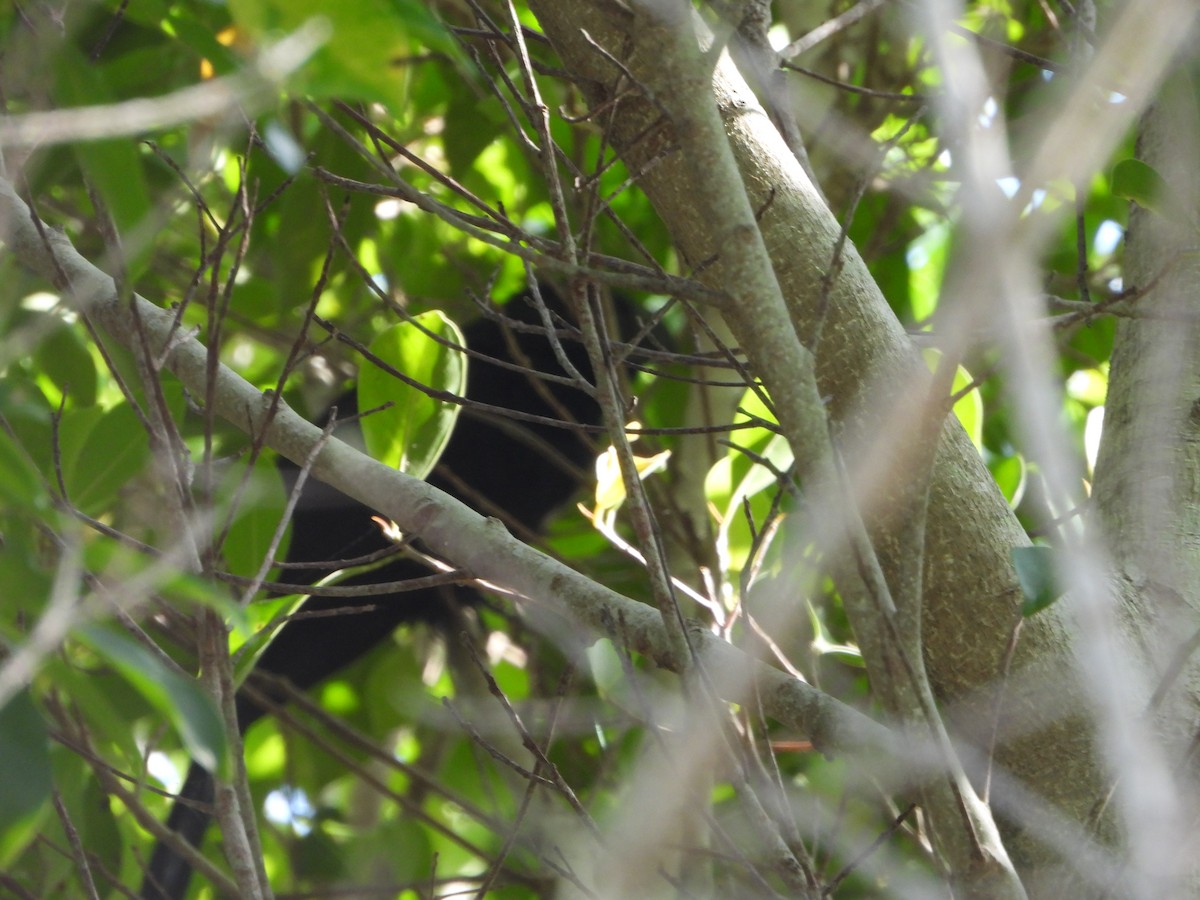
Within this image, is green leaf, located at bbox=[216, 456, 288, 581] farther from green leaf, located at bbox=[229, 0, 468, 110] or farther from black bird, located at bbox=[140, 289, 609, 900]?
green leaf, located at bbox=[229, 0, 468, 110]

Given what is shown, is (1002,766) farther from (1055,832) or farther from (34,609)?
(34,609)

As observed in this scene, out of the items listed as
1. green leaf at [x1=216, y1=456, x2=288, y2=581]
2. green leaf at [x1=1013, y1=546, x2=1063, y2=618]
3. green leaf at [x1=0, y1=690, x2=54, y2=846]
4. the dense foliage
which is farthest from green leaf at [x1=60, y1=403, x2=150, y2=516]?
green leaf at [x1=1013, y1=546, x2=1063, y2=618]

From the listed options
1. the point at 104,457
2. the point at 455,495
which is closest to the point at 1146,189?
the point at 104,457

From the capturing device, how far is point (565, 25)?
88cm

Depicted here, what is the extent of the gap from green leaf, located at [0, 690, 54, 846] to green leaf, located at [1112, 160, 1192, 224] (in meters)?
0.75

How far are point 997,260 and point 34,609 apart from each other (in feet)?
1.52

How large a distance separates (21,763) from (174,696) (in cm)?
10

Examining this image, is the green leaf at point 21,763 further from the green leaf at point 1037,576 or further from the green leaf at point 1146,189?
the green leaf at point 1146,189

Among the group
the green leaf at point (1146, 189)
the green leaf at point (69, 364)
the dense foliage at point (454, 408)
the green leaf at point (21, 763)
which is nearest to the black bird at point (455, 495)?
→ the dense foliage at point (454, 408)

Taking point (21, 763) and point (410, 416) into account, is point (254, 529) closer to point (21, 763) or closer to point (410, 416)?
point (410, 416)

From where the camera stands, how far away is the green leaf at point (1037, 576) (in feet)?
2.19

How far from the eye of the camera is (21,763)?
441mm

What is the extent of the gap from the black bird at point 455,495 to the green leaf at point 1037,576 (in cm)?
109

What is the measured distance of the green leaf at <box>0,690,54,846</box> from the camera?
1.39 feet
